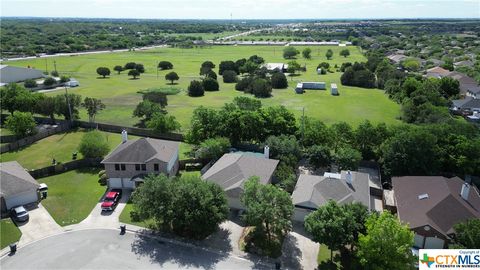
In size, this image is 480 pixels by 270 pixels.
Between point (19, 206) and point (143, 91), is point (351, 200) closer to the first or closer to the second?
point (19, 206)

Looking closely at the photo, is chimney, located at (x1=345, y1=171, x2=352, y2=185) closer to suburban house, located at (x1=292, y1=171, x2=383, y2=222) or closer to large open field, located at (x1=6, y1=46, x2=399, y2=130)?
suburban house, located at (x1=292, y1=171, x2=383, y2=222)

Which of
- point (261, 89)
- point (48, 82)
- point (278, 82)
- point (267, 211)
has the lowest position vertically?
point (267, 211)

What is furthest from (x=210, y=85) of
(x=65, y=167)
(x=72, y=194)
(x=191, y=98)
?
(x=72, y=194)

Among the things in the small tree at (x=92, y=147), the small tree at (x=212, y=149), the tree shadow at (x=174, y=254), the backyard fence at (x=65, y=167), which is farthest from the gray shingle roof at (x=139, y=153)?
the tree shadow at (x=174, y=254)

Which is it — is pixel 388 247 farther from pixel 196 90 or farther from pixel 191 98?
pixel 196 90

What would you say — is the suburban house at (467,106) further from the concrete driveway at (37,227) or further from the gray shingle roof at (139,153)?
the concrete driveway at (37,227)

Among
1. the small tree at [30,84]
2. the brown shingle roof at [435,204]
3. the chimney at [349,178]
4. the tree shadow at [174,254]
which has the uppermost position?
the small tree at [30,84]

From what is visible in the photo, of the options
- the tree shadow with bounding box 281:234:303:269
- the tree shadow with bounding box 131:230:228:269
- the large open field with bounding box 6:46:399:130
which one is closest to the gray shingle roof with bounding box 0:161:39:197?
the tree shadow with bounding box 131:230:228:269

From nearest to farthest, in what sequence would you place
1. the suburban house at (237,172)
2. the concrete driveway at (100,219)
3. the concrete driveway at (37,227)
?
Answer: the concrete driveway at (37,227)
the concrete driveway at (100,219)
the suburban house at (237,172)
